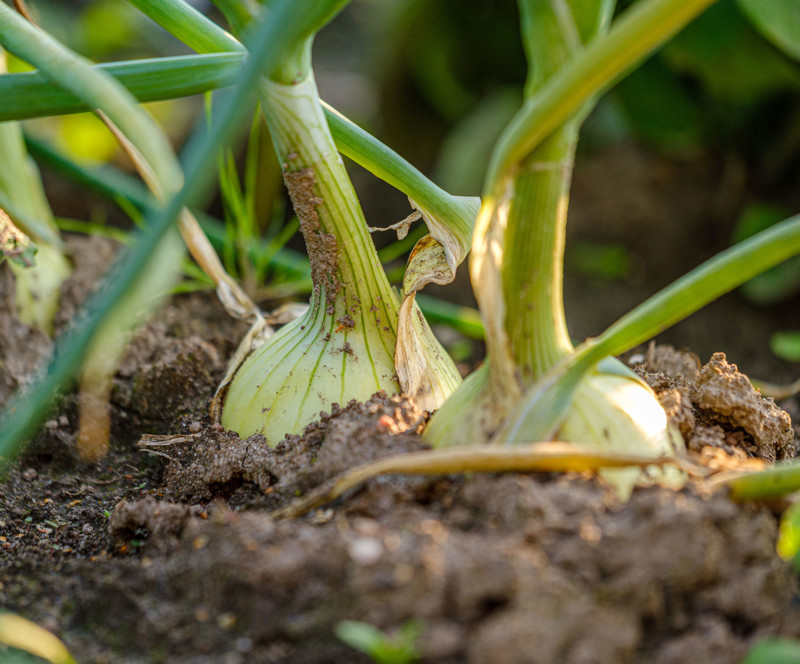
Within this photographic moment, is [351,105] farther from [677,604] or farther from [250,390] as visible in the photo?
[677,604]

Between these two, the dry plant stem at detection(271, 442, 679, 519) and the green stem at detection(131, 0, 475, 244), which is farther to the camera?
the green stem at detection(131, 0, 475, 244)

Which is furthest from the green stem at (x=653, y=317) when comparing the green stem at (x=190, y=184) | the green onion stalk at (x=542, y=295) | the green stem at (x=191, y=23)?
the green stem at (x=191, y=23)

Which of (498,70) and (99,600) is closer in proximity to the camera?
(99,600)

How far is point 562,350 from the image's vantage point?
482 millimetres

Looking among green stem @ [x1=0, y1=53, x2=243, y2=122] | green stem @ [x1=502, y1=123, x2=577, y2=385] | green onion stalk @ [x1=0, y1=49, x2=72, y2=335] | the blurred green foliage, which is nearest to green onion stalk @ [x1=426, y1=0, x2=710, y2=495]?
green stem @ [x1=502, y1=123, x2=577, y2=385]

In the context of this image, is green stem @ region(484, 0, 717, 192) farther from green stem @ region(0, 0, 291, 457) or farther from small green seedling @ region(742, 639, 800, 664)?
small green seedling @ region(742, 639, 800, 664)

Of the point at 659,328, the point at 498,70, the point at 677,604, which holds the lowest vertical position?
the point at 677,604

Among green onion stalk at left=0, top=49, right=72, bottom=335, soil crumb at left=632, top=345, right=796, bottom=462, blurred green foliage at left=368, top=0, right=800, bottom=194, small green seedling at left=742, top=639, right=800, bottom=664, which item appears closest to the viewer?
small green seedling at left=742, top=639, right=800, bottom=664

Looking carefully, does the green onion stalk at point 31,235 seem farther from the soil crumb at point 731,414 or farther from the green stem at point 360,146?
the soil crumb at point 731,414

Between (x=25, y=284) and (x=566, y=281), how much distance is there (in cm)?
101

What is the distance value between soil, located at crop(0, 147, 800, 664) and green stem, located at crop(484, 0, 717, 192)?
0.20 meters

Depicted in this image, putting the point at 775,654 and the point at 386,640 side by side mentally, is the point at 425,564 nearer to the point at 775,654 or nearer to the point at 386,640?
the point at 386,640

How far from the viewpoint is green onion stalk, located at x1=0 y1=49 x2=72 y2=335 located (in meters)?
0.92

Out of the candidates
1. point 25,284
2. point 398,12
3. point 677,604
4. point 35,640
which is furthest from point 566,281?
point 35,640
